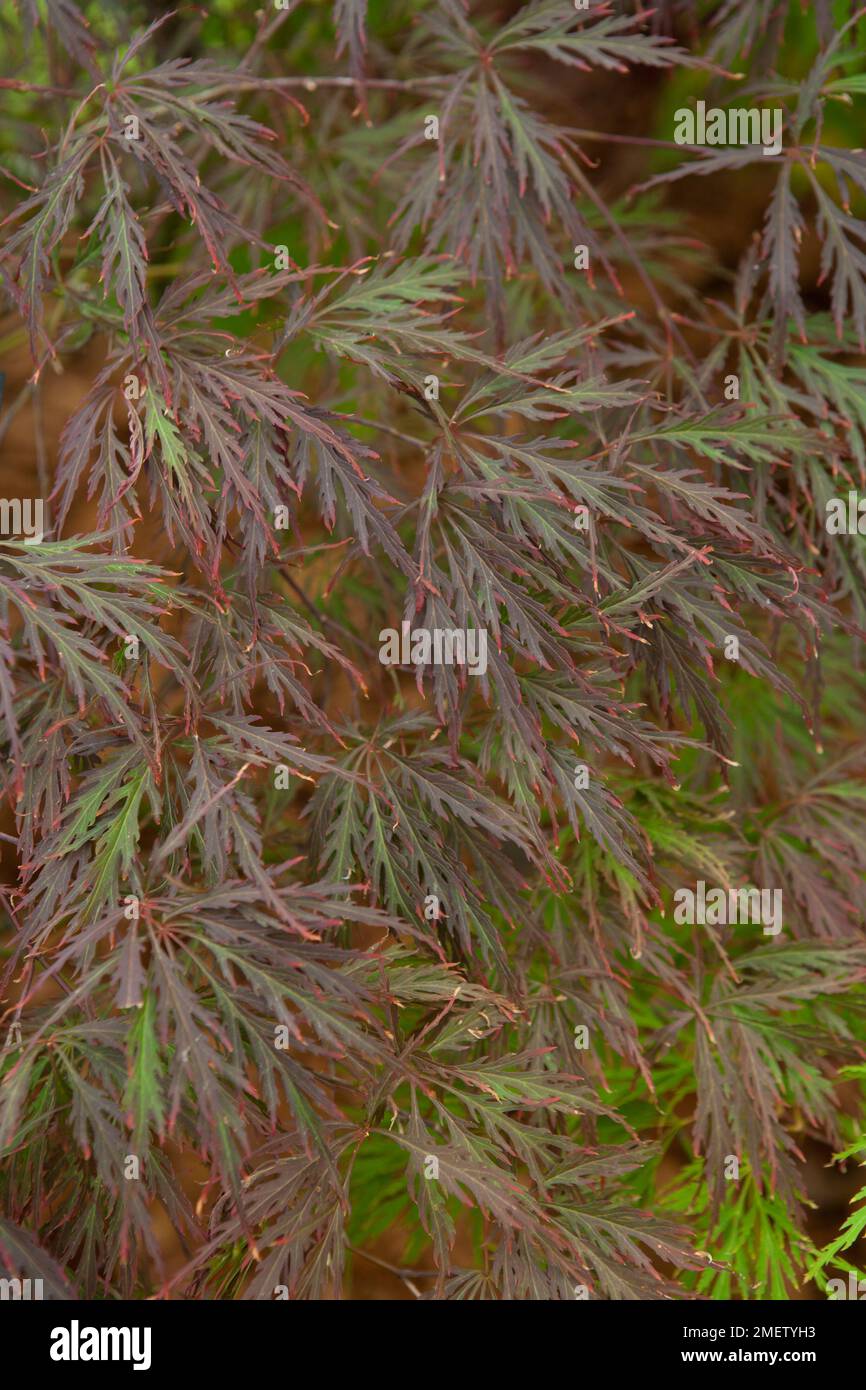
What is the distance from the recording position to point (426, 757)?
45.3 inches

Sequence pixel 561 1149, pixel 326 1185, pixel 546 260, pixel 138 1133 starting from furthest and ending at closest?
pixel 546 260, pixel 561 1149, pixel 326 1185, pixel 138 1133

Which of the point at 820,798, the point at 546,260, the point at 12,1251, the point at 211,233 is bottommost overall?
the point at 12,1251

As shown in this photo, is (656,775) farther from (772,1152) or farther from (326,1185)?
(326,1185)

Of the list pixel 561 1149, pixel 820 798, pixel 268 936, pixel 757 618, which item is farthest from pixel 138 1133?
pixel 757 618

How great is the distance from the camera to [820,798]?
148 cm

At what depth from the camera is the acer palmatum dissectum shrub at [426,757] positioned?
0.95 m

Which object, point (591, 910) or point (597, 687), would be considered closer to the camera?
point (597, 687)

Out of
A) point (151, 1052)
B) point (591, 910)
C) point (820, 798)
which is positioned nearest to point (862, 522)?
point (820, 798)

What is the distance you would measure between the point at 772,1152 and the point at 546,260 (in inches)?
40.0

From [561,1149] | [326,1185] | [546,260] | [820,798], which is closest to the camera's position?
[326,1185]

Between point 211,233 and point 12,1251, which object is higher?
point 211,233

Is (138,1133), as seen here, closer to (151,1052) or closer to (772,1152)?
(151,1052)

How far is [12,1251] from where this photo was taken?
932 mm

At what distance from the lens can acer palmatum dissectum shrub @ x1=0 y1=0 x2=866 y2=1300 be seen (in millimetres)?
952
